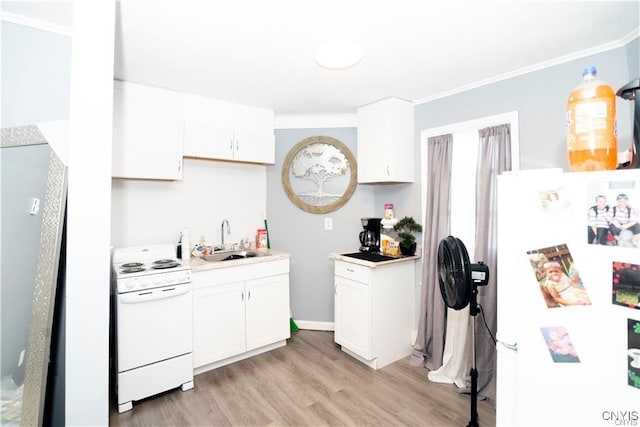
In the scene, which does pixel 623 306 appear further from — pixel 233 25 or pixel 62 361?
pixel 62 361

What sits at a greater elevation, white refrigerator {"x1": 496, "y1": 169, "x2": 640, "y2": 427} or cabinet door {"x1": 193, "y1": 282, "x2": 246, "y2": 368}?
white refrigerator {"x1": 496, "y1": 169, "x2": 640, "y2": 427}

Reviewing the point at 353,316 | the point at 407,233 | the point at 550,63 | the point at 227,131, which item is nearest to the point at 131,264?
the point at 227,131

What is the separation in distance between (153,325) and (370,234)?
2.10m

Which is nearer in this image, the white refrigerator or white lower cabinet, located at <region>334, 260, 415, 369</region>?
the white refrigerator

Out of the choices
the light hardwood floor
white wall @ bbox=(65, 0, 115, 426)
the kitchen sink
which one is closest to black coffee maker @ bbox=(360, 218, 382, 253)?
the kitchen sink

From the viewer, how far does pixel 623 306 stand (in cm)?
106

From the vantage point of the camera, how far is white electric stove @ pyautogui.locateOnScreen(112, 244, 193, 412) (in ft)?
6.85

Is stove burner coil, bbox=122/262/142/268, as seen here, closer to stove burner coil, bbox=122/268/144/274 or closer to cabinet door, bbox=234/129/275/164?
stove burner coil, bbox=122/268/144/274

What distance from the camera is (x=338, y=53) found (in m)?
1.80

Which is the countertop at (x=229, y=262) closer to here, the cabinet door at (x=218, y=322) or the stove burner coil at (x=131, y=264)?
the cabinet door at (x=218, y=322)

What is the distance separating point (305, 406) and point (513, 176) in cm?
201

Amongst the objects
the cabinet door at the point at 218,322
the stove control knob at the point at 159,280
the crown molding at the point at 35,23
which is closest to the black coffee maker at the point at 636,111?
the cabinet door at the point at 218,322

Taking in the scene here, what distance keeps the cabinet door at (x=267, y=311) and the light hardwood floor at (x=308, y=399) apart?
0.22 meters

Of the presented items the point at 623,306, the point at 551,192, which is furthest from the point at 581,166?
the point at 623,306
